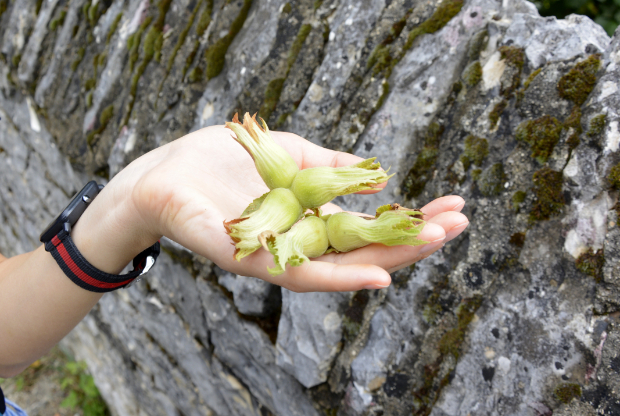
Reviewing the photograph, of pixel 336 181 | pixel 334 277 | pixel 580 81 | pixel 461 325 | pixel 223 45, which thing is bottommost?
pixel 461 325

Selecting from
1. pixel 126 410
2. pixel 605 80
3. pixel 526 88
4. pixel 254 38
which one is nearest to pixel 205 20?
pixel 254 38

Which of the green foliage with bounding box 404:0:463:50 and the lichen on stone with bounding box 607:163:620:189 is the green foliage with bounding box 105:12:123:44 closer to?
the green foliage with bounding box 404:0:463:50

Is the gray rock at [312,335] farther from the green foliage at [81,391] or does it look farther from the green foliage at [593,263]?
the green foliage at [81,391]

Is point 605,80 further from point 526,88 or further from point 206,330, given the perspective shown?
point 206,330

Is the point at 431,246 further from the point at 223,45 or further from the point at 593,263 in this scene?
the point at 223,45

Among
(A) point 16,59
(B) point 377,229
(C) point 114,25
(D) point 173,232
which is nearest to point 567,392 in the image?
(B) point 377,229
